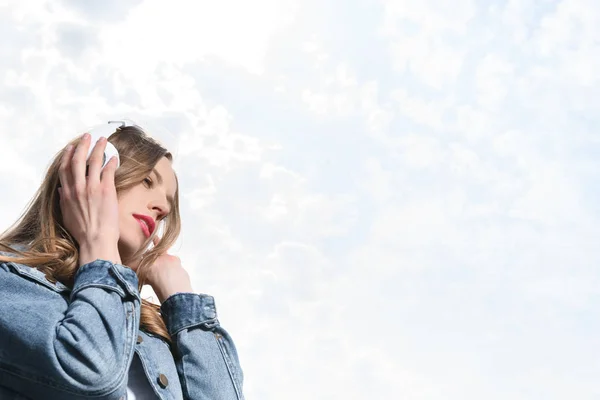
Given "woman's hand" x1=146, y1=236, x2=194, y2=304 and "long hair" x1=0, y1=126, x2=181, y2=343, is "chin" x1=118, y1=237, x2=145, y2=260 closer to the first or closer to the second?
"long hair" x1=0, y1=126, x2=181, y2=343

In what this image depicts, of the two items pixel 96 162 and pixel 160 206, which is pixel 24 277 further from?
pixel 160 206

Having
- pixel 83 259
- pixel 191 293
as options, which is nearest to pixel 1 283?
pixel 83 259

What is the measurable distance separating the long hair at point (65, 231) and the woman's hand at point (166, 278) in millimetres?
38

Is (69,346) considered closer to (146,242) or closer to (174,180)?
(146,242)

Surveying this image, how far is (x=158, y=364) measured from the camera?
3.46 m

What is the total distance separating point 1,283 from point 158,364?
0.83m

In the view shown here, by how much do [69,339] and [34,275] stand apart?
20.1 inches

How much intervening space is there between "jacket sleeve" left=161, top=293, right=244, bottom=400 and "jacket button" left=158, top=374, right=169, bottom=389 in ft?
0.72

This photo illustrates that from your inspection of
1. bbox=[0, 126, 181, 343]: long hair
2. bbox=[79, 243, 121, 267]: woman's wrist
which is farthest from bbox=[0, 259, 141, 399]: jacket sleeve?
bbox=[0, 126, 181, 343]: long hair

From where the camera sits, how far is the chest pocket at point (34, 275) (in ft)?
10.2

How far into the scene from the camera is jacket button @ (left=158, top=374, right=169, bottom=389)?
11.0 ft

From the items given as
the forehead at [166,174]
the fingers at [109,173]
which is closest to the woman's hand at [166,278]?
the forehead at [166,174]

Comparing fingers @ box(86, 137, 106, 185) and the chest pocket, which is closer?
the chest pocket

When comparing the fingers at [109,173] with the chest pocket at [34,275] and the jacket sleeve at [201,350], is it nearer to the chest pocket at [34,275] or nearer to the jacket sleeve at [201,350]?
the chest pocket at [34,275]
